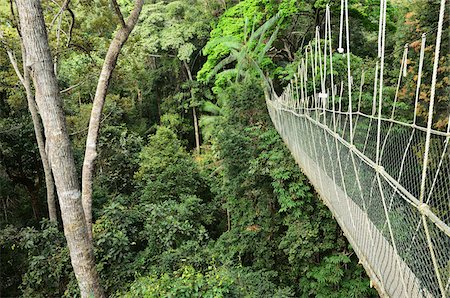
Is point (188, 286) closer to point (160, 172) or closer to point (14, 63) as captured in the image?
point (14, 63)

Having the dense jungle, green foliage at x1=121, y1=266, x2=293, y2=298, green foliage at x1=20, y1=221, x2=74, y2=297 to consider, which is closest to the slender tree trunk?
the dense jungle

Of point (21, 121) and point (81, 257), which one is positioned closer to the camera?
point (81, 257)

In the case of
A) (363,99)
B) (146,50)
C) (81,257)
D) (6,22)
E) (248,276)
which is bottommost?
(248,276)

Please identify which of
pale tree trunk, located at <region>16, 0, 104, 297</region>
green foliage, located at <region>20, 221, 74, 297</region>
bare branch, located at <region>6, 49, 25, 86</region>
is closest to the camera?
pale tree trunk, located at <region>16, 0, 104, 297</region>

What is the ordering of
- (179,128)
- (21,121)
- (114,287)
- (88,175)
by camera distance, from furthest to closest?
(179,128)
(21,121)
(114,287)
(88,175)

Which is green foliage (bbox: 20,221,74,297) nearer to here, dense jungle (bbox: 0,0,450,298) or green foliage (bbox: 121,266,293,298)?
dense jungle (bbox: 0,0,450,298)

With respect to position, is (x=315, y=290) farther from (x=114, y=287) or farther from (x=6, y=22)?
(x=6, y=22)

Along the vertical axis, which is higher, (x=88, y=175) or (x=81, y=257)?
(x=88, y=175)

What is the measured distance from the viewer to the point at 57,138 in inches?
88.5

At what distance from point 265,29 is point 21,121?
383cm

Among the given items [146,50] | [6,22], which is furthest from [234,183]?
[146,50]

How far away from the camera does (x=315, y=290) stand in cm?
454

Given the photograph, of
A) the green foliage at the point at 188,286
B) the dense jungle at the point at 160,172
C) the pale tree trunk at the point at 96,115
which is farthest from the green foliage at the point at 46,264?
the green foliage at the point at 188,286

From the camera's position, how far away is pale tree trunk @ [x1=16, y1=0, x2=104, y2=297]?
2113 mm
